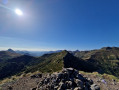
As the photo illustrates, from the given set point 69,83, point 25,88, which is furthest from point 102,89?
point 25,88

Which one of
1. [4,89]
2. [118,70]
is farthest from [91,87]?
[118,70]

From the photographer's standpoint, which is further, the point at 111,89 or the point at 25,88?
the point at 25,88

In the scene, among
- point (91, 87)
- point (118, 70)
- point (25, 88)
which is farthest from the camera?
point (118, 70)

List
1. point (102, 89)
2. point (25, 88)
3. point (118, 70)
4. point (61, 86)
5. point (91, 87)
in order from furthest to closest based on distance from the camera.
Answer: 1. point (118, 70)
2. point (25, 88)
3. point (102, 89)
4. point (91, 87)
5. point (61, 86)

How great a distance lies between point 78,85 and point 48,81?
241 inches

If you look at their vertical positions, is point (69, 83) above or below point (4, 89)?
above

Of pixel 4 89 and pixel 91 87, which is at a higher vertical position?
pixel 91 87

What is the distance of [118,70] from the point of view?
200m

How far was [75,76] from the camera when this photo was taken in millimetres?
17484

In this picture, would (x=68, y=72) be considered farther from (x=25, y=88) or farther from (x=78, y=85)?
(x=25, y=88)

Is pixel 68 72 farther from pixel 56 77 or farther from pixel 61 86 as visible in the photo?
pixel 61 86

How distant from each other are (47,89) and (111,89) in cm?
1274

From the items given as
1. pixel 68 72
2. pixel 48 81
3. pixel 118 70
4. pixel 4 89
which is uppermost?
pixel 68 72

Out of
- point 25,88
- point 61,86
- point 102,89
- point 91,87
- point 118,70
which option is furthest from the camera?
point 118,70
